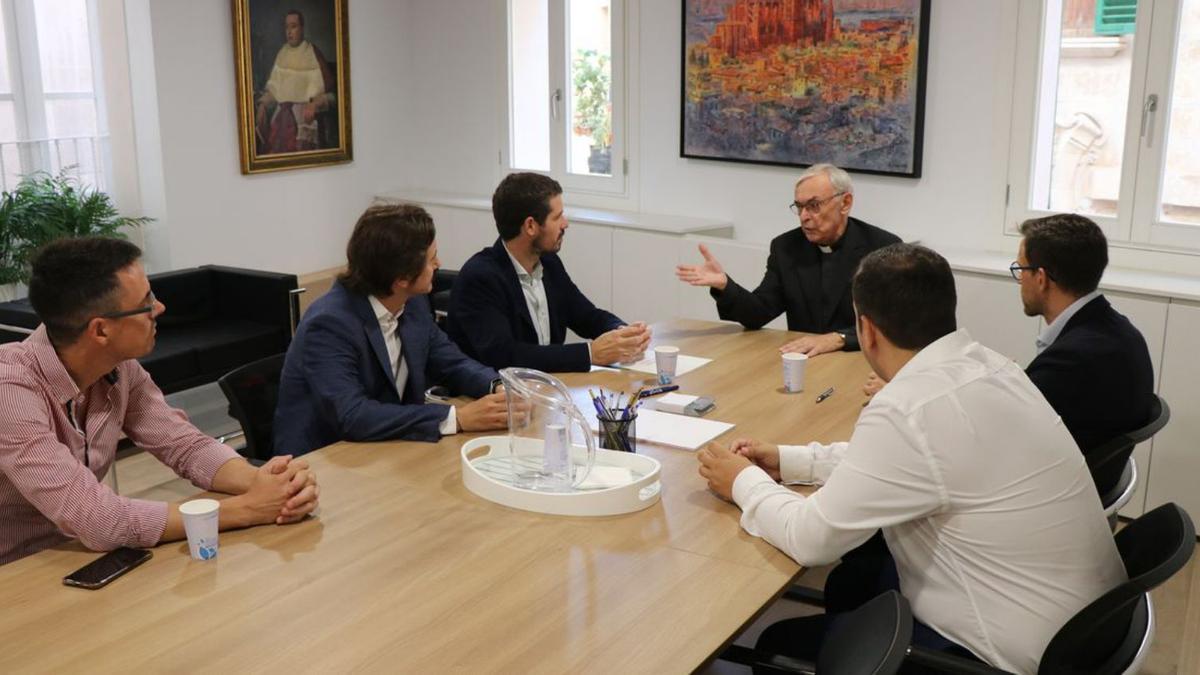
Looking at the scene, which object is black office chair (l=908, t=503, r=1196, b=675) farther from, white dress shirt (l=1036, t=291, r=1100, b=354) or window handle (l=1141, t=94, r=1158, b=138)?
window handle (l=1141, t=94, r=1158, b=138)

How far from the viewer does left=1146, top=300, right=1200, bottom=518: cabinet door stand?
4.43 meters

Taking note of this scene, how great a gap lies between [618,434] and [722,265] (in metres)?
3.13

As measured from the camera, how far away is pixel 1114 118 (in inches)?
197

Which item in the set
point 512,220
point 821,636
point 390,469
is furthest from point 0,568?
point 512,220

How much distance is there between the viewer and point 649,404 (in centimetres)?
337

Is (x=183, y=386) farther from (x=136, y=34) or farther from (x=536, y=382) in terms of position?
(x=536, y=382)

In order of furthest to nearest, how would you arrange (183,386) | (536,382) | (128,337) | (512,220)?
1. (183,386)
2. (512,220)
3. (536,382)
4. (128,337)

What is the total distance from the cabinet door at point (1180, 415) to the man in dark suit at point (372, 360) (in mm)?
2745

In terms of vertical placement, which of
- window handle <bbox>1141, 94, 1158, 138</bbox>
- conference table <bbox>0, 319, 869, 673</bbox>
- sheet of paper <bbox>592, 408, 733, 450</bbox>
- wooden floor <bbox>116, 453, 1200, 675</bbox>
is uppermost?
window handle <bbox>1141, 94, 1158, 138</bbox>

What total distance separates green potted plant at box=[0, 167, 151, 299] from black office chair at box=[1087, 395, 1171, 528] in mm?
4802

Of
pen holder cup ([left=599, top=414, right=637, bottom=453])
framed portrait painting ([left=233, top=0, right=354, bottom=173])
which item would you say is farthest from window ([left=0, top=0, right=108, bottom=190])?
pen holder cup ([left=599, top=414, right=637, bottom=453])

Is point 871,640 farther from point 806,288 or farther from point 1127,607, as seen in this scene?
point 806,288

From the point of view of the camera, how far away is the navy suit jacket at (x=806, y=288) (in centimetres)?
434

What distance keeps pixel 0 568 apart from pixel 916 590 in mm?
1787
